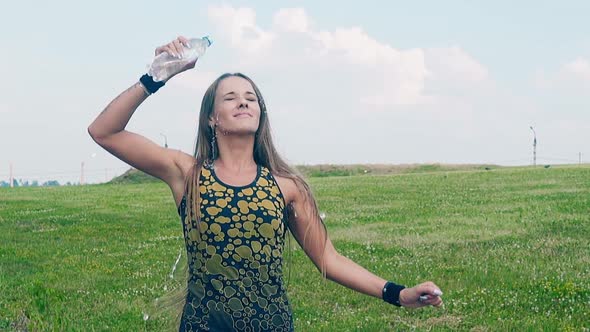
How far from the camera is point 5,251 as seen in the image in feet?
54.2

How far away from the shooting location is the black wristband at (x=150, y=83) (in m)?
4.48

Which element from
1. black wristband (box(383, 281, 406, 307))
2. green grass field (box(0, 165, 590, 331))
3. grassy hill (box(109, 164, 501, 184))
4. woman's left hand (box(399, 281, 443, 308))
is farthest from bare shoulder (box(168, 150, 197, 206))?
grassy hill (box(109, 164, 501, 184))

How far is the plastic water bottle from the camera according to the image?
4375mm

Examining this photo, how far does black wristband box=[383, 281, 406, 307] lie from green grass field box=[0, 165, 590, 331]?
947 mm

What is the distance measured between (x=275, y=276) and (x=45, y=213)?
22.9 m

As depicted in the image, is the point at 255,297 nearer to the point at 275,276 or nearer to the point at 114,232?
the point at 275,276

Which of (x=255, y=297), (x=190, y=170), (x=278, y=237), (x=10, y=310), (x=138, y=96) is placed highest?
(x=138, y=96)

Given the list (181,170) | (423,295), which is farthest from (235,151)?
(423,295)

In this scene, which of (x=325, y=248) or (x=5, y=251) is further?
(x=5, y=251)

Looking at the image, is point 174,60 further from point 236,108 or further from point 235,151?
point 235,151

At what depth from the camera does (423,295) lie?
4531mm

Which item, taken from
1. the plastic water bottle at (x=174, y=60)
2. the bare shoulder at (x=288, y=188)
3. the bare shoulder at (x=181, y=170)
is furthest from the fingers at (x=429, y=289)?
the plastic water bottle at (x=174, y=60)

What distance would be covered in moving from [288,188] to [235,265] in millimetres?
674

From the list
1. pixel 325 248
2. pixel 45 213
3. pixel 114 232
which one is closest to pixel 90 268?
pixel 114 232
